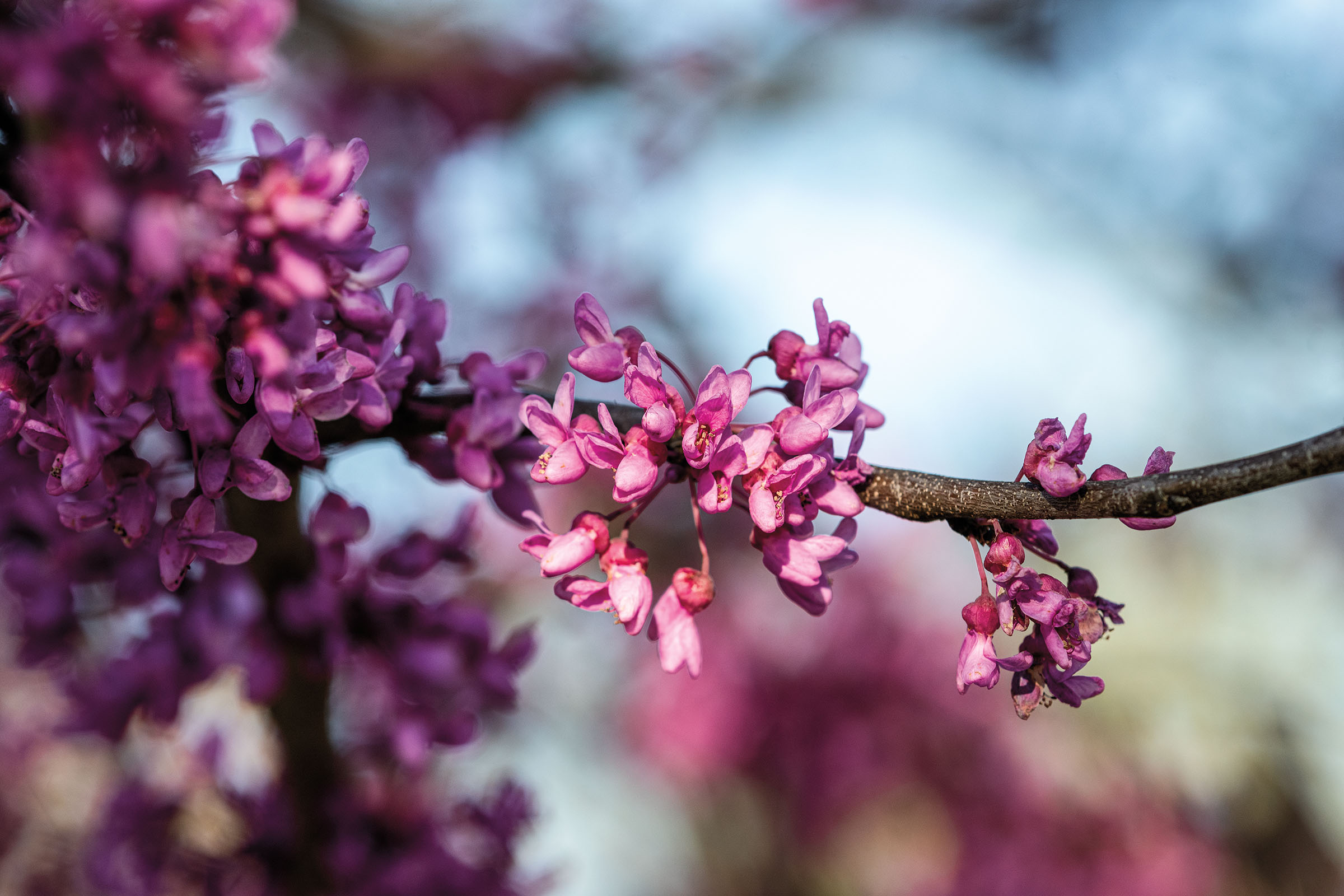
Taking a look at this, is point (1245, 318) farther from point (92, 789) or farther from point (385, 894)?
point (92, 789)

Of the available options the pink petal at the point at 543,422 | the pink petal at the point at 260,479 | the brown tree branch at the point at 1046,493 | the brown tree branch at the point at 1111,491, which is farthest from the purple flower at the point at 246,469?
the brown tree branch at the point at 1111,491

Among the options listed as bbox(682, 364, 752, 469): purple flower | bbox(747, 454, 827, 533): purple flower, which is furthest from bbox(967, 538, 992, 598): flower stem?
bbox(682, 364, 752, 469): purple flower

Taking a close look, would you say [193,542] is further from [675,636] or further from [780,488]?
[780,488]

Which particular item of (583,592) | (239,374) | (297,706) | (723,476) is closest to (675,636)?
(583,592)

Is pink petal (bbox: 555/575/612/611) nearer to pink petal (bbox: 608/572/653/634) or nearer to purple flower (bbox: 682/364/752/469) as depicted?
pink petal (bbox: 608/572/653/634)

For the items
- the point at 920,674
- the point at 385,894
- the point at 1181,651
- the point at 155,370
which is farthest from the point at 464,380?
the point at 1181,651

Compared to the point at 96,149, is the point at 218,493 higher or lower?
lower
